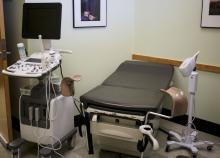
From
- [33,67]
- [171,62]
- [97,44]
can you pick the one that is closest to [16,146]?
[33,67]

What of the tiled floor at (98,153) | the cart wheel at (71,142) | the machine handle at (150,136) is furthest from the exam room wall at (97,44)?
the machine handle at (150,136)

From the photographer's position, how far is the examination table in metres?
2.22

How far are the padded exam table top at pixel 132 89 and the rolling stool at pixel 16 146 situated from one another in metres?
0.70

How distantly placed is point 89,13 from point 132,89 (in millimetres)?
1054

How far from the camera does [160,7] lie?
132 inches

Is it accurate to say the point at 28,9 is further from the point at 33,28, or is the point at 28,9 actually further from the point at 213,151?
the point at 213,151

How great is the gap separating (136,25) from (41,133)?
6.22ft

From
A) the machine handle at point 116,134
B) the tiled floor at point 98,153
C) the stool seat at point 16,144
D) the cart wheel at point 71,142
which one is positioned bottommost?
the tiled floor at point 98,153

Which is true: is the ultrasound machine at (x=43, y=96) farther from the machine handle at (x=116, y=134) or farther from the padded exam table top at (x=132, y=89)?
the machine handle at (x=116, y=134)

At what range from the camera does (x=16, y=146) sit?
245 centimetres

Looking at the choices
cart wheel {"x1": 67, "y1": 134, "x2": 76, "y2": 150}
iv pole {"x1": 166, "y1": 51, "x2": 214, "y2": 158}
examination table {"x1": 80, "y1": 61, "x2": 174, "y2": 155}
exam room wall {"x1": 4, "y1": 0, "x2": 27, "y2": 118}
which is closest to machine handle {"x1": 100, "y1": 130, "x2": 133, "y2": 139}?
examination table {"x1": 80, "y1": 61, "x2": 174, "y2": 155}

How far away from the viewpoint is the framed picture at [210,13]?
284 cm

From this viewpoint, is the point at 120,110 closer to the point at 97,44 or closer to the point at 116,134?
the point at 116,134

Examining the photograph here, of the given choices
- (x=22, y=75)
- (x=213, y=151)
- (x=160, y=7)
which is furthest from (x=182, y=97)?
(x=160, y=7)
